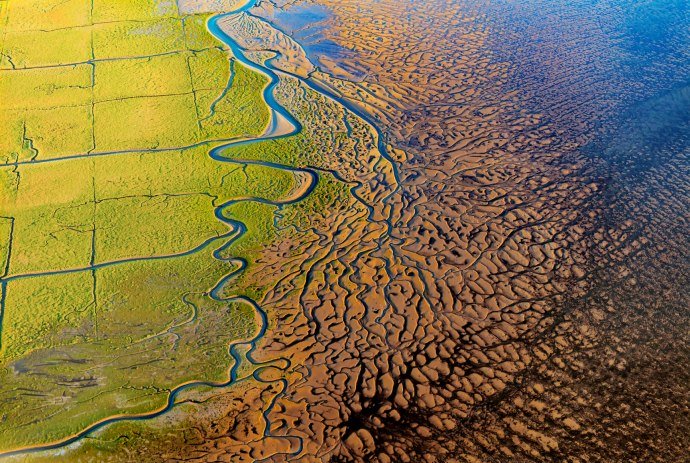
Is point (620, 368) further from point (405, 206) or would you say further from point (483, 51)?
point (483, 51)

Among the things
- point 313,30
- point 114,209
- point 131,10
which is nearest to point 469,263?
point 114,209

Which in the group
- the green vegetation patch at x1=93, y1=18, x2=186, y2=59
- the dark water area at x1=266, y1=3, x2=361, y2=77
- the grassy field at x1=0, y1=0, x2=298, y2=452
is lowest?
the grassy field at x1=0, y1=0, x2=298, y2=452

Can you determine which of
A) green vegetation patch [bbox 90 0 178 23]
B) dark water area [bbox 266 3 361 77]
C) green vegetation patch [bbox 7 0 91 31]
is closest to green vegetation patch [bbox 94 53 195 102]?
green vegetation patch [bbox 90 0 178 23]

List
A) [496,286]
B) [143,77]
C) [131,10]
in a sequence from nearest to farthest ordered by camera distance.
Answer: [496,286]
[143,77]
[131,10]

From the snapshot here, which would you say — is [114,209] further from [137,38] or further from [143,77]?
[137,38]

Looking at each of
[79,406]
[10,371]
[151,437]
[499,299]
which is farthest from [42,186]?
[499,299]

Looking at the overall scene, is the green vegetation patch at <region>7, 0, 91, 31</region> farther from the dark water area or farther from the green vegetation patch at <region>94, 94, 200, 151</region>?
the dark water area

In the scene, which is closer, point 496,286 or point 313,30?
point 496,286

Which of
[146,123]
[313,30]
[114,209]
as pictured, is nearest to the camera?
[114,209]

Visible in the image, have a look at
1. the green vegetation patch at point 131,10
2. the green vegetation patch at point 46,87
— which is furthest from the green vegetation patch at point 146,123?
the green vegetation patch at point 131,10
